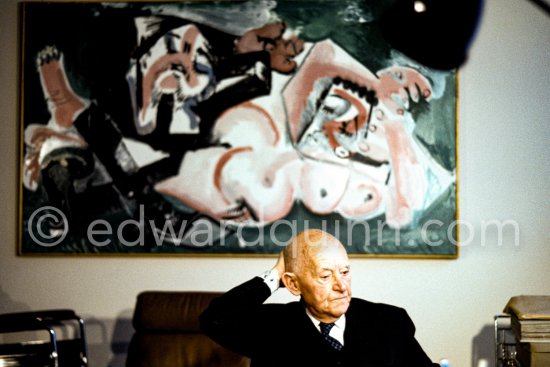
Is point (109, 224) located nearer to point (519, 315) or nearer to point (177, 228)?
point (177, 228)

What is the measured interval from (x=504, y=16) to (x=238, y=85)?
152cm

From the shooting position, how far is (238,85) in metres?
3.99

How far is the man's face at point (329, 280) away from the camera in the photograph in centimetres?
227

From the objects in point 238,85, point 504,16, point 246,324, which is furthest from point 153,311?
point 504,16

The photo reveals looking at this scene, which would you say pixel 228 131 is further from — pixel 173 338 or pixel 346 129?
pixel 173 338

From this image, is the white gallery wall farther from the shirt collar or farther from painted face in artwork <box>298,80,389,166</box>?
the shirt collar

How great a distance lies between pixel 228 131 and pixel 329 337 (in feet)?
6.20

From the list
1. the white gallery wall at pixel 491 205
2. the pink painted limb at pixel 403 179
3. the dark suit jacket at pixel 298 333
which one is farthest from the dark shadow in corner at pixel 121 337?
the dark suit jacket at pixel 298 333

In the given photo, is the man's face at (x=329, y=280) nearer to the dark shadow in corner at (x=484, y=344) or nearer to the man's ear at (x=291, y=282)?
the man's ear at (x=291, y=282)

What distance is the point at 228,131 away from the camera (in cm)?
399

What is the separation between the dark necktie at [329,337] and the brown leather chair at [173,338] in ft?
3.44

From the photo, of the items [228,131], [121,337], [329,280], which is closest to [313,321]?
[329,280]

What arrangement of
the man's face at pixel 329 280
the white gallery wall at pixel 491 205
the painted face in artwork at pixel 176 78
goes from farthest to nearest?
the painted face in artwork at pixel 176 78 < the white gallery wall at pixel 491 205 < the man's face at pixel 329 280

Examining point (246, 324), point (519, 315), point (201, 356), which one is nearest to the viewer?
point (246, 324)
